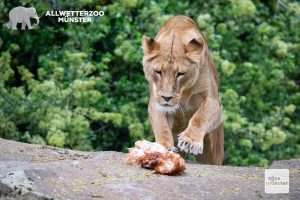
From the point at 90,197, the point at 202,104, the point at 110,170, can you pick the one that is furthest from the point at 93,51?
the point at 90,197

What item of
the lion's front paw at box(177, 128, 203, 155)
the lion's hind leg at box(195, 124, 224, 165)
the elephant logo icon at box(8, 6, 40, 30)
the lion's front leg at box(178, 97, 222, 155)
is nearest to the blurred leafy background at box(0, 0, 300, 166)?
the elephant logo icon at box(8, 6, 40, 30)

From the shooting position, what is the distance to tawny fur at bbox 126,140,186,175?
554 centimetres

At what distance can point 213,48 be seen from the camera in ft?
33.2

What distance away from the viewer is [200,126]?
6.55m

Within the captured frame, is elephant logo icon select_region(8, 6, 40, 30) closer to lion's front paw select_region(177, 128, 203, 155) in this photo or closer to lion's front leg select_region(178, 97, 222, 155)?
lion's front leg select_region(178, 97, 222, 155)

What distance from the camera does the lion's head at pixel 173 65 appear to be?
21.5 ft

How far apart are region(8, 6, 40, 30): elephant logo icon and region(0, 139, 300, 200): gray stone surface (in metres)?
2.85

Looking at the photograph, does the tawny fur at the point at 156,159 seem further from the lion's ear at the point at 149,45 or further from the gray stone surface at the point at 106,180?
the lion's ear at the point at 149,45

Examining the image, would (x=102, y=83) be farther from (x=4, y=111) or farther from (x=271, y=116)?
(x=271, y=116)

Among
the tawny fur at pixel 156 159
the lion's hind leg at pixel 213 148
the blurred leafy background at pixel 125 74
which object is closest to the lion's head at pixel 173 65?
the lion's hind leg at pixel 213 148

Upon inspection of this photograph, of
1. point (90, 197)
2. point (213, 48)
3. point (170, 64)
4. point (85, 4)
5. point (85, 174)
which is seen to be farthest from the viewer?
point (213, 48)

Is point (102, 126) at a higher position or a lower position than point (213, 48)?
lower

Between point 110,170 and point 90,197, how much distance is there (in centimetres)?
64

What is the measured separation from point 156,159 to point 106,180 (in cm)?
57
